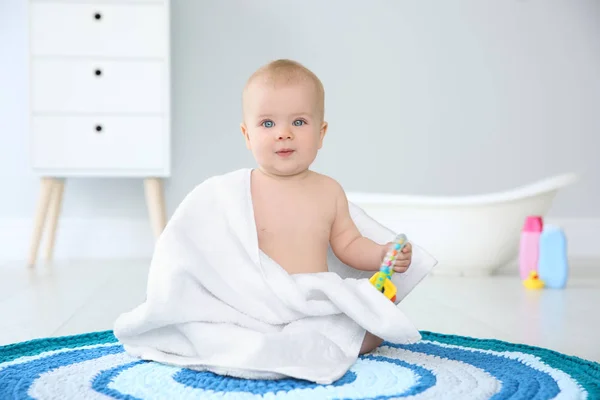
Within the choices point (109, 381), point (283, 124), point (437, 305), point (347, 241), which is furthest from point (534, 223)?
point (109, 381)

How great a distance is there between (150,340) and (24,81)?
6.62 ft

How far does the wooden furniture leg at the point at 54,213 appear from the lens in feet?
7.95

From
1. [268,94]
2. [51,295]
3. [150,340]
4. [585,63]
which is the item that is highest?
[585,63]

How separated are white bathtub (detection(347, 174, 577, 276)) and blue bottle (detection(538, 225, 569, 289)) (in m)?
0.22

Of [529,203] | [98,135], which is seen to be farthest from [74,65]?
[529,203]

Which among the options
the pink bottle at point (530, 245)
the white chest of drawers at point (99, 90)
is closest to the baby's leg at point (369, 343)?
the pink bottle at point (530, 245)

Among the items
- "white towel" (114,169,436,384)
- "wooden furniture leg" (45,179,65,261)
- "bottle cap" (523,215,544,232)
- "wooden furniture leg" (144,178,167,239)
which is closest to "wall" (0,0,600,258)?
"wooden furniture leg" (45,179,65,261)

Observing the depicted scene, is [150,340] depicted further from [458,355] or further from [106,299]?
[106,299]

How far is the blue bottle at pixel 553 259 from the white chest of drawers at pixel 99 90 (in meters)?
1.16

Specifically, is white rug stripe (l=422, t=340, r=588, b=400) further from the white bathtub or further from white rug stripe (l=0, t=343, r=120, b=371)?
the white bathtub

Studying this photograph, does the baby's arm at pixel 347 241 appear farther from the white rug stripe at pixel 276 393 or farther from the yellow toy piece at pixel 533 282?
the yellow toy piece at pixel 533 282

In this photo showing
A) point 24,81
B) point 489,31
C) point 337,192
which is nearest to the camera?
point 337,192

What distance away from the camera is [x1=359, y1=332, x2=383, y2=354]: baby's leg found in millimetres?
916

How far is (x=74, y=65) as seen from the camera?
7.47 ft
